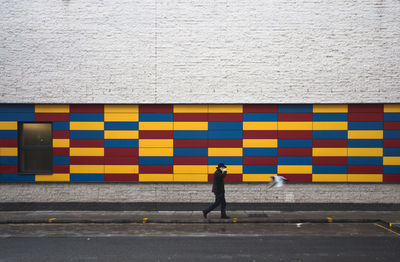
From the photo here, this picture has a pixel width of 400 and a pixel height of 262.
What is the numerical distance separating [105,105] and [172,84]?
8.73 ft

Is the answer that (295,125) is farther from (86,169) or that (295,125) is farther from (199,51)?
(86,169)

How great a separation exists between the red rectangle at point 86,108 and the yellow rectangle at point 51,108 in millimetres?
230

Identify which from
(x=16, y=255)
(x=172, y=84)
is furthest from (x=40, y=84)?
(x=16, y=255)

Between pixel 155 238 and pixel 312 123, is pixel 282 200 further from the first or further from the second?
pixel 155 238

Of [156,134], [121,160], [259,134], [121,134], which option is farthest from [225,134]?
[121,160]

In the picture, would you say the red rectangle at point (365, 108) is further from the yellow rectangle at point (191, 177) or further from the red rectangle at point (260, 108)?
the yellow rectangle at point (191, 177)

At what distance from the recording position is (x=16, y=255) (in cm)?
780

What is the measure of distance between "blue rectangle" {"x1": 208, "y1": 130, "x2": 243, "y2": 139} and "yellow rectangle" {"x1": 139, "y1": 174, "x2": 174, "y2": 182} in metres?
2.14

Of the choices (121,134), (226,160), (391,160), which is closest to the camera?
(391,160)

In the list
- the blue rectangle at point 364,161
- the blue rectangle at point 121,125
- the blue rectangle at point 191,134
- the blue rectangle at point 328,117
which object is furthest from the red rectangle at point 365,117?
the blue rectangle at point 121,125

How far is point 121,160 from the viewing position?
→ 13.5 meters

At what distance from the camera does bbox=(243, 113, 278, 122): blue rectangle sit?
13445mm

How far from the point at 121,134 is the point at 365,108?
30.2ft

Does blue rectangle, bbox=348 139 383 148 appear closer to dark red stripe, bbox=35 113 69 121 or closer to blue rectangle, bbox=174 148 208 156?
blue rectangle, bbox=174 148 208 156
